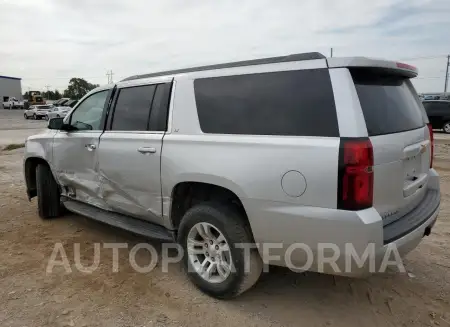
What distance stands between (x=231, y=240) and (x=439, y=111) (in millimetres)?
18317

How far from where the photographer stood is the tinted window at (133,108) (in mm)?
3604

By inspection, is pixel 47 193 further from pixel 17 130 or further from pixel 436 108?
pixel 17 130

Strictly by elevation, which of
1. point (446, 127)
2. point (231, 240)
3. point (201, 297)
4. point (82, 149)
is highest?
point (82, 149)

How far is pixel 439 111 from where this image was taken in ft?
58.2

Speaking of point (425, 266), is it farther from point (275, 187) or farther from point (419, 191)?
point (275, 187)

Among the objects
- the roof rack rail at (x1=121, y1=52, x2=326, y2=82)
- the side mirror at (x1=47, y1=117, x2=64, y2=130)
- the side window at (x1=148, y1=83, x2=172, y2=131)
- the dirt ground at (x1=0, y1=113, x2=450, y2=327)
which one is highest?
the roof rack rail at (x1=121, y1=52, x2=326, y2=82)

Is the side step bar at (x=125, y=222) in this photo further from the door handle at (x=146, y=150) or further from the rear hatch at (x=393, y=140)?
the rear hatch at (x=393, y=140)

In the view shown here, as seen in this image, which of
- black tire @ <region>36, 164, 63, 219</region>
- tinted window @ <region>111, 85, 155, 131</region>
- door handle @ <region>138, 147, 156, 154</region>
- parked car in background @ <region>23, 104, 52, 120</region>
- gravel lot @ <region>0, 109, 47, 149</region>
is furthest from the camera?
parked car in background @ <region>23, 104, 52, 120</region>

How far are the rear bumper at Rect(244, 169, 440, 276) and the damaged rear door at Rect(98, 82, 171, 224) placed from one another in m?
1.11

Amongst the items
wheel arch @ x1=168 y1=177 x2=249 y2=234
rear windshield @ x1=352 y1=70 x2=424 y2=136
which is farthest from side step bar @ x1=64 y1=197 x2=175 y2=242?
rear windshield @ x1=352 y1=70 x2=424 y2=136

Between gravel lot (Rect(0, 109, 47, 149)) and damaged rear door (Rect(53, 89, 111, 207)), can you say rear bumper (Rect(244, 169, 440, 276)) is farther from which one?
gravel lot (Rect(0, 109, 47, 149))

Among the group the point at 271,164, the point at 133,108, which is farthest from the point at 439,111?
the point at 271,164

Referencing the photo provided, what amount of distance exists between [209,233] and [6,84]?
8808 cm

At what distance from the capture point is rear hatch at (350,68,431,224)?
2.43 metres
